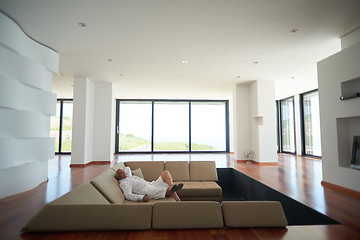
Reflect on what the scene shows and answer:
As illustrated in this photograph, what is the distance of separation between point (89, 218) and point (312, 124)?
9.25 meters

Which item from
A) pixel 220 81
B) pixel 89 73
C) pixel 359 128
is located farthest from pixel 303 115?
pixel 89 73

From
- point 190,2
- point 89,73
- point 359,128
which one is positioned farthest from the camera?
point 89,73

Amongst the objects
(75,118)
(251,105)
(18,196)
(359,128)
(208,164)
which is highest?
(251,105)

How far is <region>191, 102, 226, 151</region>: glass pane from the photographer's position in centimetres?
1070

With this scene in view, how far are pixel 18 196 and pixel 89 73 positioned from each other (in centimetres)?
381

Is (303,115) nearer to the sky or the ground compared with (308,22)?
nearer to the ground

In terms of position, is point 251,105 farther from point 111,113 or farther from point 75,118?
point 75,118

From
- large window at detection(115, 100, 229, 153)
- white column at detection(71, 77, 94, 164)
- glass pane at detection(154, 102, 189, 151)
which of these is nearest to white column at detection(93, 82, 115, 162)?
white column at detection(71, 77, 94, 164)

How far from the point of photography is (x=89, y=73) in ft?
20.5

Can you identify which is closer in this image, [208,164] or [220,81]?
[208,164]

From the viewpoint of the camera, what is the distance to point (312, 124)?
8.51m

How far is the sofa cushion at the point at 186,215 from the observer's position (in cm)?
152

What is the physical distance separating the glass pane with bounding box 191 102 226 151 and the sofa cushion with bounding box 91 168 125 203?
7908 millimetres

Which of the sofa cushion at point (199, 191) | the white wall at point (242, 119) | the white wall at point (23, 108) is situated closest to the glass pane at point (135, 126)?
the white wall at point (242, 119)
